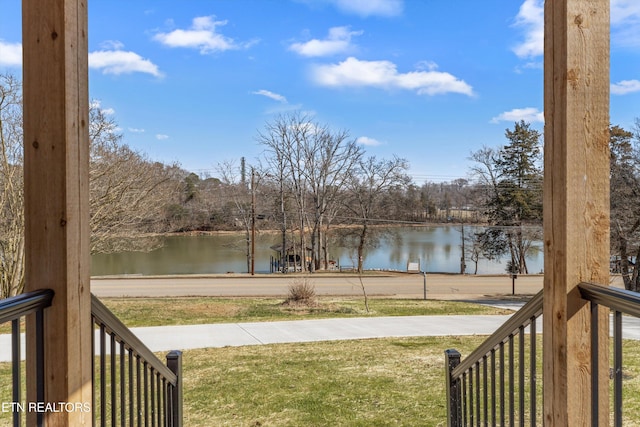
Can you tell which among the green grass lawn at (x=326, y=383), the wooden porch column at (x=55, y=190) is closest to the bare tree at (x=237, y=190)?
the green grass lawn at (x=326, y=383)

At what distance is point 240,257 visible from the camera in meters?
22.4

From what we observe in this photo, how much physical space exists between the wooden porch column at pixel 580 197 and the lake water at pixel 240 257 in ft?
56.2

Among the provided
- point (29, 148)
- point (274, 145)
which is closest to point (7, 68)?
point (29, 148)

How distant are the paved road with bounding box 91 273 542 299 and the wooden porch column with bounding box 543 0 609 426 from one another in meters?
11.9

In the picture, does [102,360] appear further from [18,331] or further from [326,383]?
[326,383]

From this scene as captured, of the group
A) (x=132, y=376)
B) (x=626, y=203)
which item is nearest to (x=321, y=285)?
(x=626, y=203)

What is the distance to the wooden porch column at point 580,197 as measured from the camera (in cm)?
126

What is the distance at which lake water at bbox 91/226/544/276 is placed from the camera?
60.0 feet

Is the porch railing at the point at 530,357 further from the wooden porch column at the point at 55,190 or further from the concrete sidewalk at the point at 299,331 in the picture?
the concrete sidewalk at the point at 299,331

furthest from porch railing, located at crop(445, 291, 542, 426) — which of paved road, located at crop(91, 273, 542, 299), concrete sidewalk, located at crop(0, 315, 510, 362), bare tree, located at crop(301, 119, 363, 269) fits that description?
bare tree, located at crop(301, 119, 363, 269)

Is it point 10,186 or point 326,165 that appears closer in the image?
point 10,186

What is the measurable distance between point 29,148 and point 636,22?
231 centimetres

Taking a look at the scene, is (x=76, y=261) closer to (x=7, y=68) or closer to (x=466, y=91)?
(x=7, y=68)

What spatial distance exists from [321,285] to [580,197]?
1374cm
